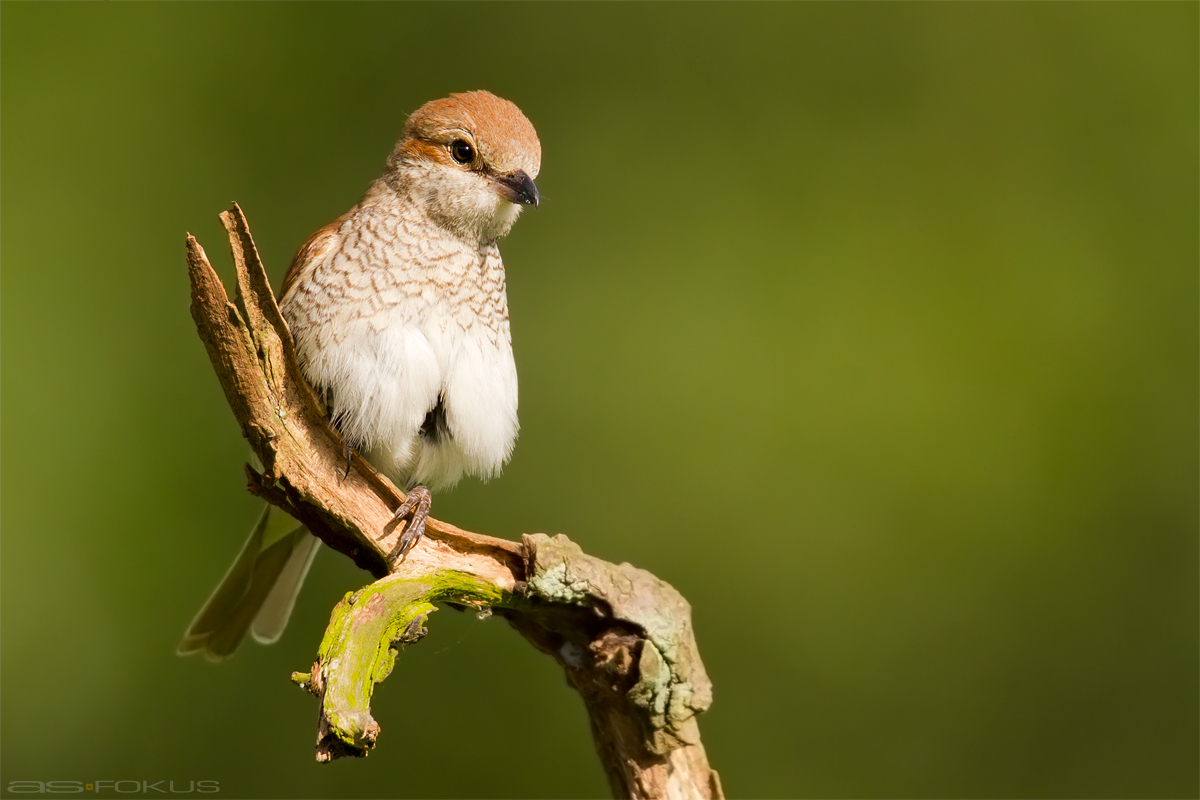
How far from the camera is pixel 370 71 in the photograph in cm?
658

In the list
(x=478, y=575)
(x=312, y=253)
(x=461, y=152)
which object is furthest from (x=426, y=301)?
(x=478, y=575)

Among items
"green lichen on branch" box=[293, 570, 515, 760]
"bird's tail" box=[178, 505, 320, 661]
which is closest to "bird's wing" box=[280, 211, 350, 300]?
"bird's tail" box=[178, 505, 320, 661]

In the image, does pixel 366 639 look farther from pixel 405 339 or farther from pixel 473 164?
pixel 473 164

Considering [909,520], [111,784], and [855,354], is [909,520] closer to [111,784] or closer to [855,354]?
[855,354]

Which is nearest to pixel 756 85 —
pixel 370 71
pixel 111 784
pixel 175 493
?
pixel 370 71

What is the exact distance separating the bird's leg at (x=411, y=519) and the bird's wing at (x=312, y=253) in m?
0.90

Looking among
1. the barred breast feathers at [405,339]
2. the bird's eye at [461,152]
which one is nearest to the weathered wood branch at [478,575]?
the barred breast feathers at [405,339]

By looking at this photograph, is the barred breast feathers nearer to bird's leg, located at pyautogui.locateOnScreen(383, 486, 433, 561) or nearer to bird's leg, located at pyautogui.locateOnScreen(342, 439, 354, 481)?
bird's leg, located at pyautogui.locateOnScreen(342, 439, 354, 481)

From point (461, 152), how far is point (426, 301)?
545mm

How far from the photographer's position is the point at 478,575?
2975mm

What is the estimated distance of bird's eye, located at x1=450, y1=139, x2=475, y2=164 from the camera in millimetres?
3652

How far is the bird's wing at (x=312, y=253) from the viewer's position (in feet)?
11.7

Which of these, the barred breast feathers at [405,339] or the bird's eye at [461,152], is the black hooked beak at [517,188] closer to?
the bird's eye at [461,152]

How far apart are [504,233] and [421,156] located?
0.36m
